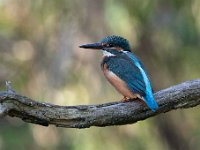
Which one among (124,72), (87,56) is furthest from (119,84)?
(87,56)

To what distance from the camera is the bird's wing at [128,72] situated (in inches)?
179

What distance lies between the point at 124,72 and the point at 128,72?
0.03 metres

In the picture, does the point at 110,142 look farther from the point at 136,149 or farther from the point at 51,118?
the point at 51,118

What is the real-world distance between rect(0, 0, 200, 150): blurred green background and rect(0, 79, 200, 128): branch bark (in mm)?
2672

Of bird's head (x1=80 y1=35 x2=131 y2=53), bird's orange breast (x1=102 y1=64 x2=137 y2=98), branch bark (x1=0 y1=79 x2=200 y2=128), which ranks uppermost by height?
bird's head (x1=80 y1=35 x2=131 y2=53)

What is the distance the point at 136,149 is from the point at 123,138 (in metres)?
0.32

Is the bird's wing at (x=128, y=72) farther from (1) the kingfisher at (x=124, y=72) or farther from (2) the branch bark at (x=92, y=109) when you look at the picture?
(2) the branch bark at (x=92, y=109)

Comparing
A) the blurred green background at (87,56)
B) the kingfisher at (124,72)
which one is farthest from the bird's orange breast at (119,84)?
the blurred green background at (87,56)

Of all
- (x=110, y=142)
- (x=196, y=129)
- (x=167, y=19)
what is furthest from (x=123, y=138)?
(x=167, y=19)

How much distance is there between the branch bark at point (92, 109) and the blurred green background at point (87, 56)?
2.67 meters

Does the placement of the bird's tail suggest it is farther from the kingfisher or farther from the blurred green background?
the blurred green background

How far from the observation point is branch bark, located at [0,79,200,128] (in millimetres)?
3709

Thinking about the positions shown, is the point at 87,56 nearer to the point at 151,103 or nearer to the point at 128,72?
the point at 128,72

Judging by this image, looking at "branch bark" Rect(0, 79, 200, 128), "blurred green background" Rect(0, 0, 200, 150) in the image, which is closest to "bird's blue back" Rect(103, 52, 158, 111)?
"branch bark" Rect(0, 79, 200, 128)
